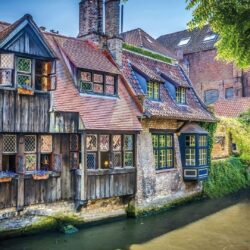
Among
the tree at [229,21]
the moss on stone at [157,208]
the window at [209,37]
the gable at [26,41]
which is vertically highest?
the window at [209,37]

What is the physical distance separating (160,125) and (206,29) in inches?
951

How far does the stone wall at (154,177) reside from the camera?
49.5ft

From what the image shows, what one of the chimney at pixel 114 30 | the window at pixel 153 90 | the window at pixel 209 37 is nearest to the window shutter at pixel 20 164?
the chimney at pixel 114 30

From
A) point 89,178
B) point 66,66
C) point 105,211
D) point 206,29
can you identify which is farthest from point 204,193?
point 206,29

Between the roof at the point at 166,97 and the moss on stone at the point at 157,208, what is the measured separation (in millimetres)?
4096

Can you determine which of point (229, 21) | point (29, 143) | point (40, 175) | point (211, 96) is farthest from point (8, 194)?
point (211, 96)

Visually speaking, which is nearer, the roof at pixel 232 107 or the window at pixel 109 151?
the window at pixel 109 151

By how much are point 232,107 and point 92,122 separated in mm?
18169

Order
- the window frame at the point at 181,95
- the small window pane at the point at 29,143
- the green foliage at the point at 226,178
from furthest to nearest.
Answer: the green foliage at the point at 226,178 < the window frame at the point at 181,95 < the small window pane at the point at 29,143

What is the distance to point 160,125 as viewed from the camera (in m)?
16.7

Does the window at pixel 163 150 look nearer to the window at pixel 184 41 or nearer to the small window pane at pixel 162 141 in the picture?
the small window pane at pixel 162 141

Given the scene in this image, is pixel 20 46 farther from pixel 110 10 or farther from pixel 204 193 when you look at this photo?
pixel 204 193

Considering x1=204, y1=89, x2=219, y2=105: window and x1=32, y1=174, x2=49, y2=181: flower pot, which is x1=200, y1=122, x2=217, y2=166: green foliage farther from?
x1=204, y1=89, x2=219, y2=105: window

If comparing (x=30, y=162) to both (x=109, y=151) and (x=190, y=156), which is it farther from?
(x=190, y=156)
